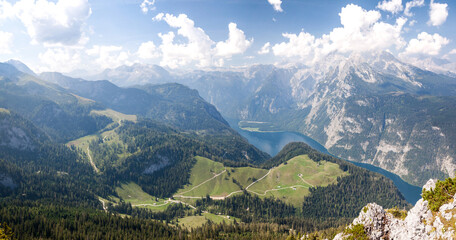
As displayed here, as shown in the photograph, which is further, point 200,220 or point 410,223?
point 200,220

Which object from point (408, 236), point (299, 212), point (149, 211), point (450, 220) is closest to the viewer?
point (450, 220)

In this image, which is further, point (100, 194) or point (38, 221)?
point (100, 194)

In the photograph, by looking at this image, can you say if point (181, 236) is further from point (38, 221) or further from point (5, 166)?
point (5, 166)

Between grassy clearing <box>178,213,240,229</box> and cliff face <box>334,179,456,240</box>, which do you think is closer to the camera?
cliff face <box>334,179,456,240</box>

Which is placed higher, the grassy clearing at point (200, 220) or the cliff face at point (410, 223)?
the cliff face at point (410, 223)

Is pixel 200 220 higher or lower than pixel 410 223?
lower

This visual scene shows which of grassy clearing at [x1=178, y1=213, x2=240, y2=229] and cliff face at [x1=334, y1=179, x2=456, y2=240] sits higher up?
cliff face at [x1=334, y1=179, x2=456, y2=240]

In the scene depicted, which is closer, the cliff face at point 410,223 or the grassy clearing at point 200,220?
the cliff face at point 410,223

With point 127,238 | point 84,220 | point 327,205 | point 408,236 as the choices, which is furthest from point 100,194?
point 408,236
